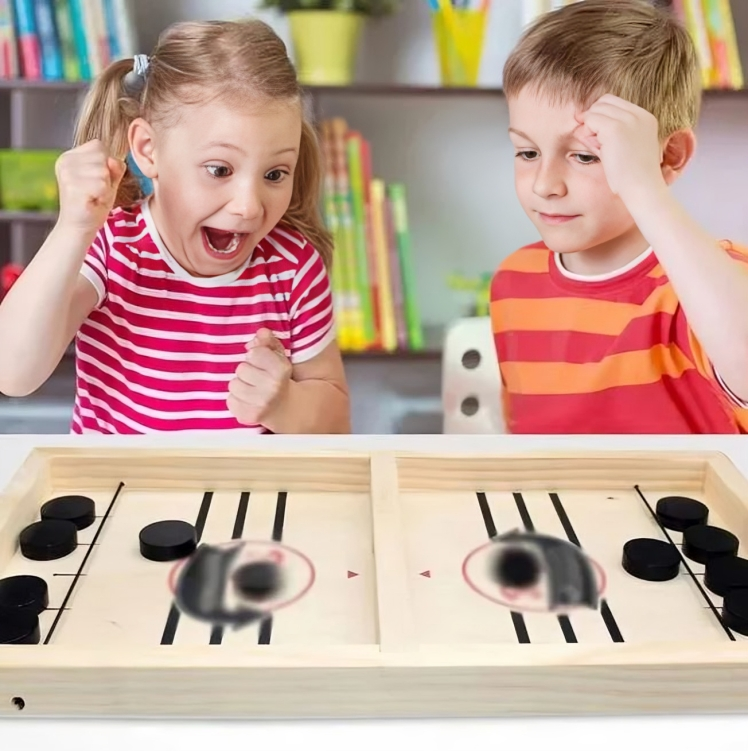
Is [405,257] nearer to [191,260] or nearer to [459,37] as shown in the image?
[459,37]

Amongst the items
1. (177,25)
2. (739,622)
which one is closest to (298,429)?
(177,25)

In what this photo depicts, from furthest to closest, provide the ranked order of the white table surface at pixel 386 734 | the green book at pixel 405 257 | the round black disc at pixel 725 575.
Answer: the green book at pixel 405 257, the round black disc at pixel 725 575, the white table surface at pixel 386 734

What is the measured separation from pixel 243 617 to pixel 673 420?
624 millimetres

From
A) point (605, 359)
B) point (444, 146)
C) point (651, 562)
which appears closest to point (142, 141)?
point (605, 359)

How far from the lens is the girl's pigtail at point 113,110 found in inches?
39.1

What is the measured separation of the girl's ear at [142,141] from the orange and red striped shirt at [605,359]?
441mm

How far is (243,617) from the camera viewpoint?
589 mm

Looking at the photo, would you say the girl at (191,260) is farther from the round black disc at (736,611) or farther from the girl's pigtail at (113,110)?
the round black disc at (736,611)

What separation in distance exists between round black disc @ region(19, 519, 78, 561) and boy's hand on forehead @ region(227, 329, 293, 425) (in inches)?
13.4

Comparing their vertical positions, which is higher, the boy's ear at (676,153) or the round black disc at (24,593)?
the boy's ear at (676,153)

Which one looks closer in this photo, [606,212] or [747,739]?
[747,739]

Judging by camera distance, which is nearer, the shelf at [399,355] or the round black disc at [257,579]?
the round black disc at [257,579]

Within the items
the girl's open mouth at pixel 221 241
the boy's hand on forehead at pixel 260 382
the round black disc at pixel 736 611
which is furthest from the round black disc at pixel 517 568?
the girl's open mouth at pixel 221 241

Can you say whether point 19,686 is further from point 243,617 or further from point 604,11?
point 604,11
